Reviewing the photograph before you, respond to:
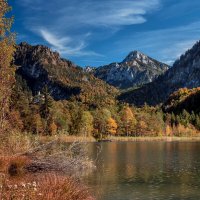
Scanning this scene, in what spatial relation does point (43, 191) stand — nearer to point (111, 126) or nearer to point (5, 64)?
point (5, 64)

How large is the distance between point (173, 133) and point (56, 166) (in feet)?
543

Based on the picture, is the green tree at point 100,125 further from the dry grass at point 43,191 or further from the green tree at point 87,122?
the dry grass at point 43,191

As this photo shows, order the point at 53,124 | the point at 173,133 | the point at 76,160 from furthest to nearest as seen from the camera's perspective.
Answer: the point at 173,133 < the point at 53,124 < the point at 76,160

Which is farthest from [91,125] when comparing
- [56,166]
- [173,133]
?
[56,166]

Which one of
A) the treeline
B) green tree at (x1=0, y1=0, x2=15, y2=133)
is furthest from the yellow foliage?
green tree at (x1=0, y1=0, x2=15, y2=133)

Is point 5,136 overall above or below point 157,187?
above

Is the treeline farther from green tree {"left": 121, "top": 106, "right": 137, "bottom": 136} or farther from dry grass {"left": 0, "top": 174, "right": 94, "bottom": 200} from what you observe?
dry grass {"left": 0, "top": 174, "right": 94, "bottom": 200}

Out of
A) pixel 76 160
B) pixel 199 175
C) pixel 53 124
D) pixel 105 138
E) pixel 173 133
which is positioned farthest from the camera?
pixel 173 133

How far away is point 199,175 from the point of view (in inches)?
1743

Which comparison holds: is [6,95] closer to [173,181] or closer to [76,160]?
[76,160]

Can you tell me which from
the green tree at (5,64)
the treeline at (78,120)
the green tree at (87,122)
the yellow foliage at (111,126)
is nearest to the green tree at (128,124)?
the treeline at (78,120)

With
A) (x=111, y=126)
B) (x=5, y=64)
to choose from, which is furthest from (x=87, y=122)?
(x=5, y=64)

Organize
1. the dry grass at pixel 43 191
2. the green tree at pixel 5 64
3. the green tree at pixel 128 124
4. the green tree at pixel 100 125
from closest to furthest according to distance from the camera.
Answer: the dry grass at pixel 43 191 < the green tree at pixel 5 64 < the green tree at pixel 100 125 < the green tree at pixel 128 124

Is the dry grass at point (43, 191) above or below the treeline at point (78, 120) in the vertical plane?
below
